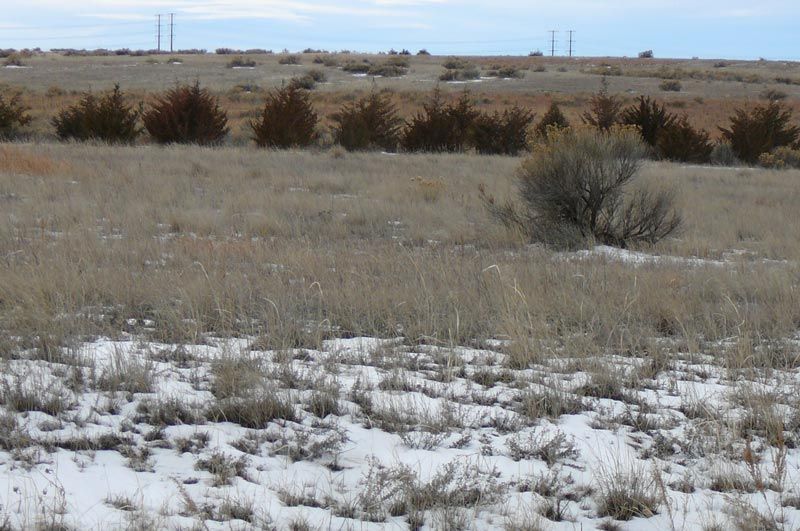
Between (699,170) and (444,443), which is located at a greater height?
(699,170)

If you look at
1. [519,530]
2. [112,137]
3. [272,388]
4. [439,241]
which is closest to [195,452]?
[272,388]

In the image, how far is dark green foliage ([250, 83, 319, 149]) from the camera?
813 inches

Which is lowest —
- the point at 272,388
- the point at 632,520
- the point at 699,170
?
the point at 632,520

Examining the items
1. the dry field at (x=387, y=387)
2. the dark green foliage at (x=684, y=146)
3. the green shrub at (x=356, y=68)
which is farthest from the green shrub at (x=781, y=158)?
the green shrub at (x=356, y=68)

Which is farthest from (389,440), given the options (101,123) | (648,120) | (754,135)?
(648,120)

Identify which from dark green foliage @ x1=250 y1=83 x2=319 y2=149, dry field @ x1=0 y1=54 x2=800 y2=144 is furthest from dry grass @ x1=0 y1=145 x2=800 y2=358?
dry field @ x1=0 y1=54 x2=800 y2=144

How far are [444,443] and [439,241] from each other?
572cm

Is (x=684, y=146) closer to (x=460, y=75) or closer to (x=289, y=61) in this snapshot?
(x=460, y=75)

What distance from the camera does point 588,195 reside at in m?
10.1

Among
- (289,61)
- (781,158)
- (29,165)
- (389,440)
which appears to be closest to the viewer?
(389,440)

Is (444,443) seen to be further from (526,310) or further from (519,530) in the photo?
(526,310)

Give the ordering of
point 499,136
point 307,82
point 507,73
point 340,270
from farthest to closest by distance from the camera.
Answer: point 507,73 → point 307,82 → point 499,136 → point 340,270

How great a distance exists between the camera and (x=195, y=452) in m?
3.52

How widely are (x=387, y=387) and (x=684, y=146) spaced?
740 inches
